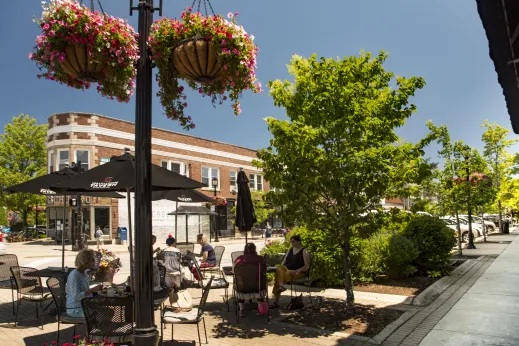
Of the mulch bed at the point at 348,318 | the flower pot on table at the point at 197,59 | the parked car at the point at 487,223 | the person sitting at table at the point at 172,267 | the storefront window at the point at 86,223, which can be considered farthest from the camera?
the parked car at the point at 487,223

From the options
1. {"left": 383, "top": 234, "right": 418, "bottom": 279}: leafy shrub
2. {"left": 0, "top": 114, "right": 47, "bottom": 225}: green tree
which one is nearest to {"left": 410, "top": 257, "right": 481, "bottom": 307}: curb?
{"left": 383, "top": 234, "right": 418, "bottom": 279}: leafy shrub

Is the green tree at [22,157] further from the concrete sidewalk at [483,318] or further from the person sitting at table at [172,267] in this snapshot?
the concrete sidewalk at [483,318]

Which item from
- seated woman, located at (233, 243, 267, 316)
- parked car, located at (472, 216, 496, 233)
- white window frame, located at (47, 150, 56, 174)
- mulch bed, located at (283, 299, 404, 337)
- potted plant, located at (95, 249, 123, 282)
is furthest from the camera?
parked car, located at (472, 216, 496, 233)

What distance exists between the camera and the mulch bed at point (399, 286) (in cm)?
899

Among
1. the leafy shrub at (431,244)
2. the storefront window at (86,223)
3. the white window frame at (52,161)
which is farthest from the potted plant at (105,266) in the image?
the white window frame at (52,161)

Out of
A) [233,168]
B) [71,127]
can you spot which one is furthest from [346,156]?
[233,168]

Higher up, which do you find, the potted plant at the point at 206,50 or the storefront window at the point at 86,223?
the potted plant at the point at 206,50

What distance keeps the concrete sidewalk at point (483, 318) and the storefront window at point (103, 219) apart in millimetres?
24917

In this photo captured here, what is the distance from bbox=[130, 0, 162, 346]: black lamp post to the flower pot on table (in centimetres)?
41

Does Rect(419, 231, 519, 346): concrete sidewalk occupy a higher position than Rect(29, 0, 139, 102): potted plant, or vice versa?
Rect(29, 0, 139, 102): potted plant

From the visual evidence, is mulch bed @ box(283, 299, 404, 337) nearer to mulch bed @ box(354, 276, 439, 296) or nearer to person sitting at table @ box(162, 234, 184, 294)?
mulch bed @ box(354, 276, 439, 296)

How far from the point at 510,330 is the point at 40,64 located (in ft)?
23.0

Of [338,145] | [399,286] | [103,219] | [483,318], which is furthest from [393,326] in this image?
[103,219]

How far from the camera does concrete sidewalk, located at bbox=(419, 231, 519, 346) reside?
565 centimetres
